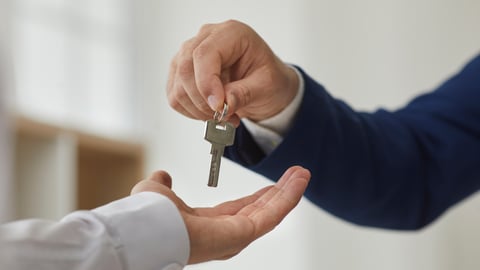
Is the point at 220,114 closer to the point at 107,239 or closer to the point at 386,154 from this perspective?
the point at 107,239

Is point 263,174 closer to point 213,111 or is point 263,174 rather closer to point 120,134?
point 213,111

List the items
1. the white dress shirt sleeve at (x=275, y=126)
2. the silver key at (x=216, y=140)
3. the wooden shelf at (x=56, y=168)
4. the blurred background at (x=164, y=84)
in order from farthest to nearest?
1. the wooden shelf at (x=56, y=168)
2. the blurred background at (x=164, y=84)
3. the white dress shirt sleeve at (x=275, y=126)
4. the silver key at (x=216, y=140)

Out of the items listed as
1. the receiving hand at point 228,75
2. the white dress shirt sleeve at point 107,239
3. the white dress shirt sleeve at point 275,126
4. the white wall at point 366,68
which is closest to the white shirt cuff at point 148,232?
the white dress shirt sleeve at point 107,239

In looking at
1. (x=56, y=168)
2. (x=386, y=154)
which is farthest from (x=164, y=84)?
(x=386, y=154)

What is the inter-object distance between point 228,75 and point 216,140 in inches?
3.4

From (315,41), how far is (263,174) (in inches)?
22.9

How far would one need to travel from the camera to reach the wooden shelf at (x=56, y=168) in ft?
3.84

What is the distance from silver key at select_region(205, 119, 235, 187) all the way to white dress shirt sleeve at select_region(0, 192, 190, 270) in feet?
0.24

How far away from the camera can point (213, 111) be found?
1.59 ft

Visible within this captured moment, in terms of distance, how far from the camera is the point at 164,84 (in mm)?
1131

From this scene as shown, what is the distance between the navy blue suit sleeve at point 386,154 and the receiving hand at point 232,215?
0.33 feet

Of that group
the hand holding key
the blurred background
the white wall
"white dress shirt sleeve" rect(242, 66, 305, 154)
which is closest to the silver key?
the hand holding key

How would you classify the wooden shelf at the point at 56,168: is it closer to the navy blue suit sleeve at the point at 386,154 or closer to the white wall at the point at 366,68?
the white wall at the point at 366,68

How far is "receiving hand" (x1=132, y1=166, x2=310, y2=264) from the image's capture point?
0.39 m
